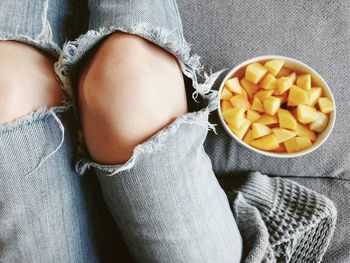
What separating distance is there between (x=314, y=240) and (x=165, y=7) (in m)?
0.49

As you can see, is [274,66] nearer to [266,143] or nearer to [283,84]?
[283,84]

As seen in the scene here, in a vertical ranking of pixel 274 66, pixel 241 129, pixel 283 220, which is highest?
pixel 274 66

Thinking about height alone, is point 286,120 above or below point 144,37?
below

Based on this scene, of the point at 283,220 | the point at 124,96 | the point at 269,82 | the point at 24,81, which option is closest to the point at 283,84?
the point at 269,82

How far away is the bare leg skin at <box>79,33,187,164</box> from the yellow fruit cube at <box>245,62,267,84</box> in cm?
24

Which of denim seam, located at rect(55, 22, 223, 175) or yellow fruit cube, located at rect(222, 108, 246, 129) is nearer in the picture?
denim seam, located at rect(55, 22, 223, 175)

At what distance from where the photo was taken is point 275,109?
0.73 metres

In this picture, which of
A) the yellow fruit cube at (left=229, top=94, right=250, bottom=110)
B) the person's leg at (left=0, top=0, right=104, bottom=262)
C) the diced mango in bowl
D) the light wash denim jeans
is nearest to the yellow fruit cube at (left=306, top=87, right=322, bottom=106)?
the diced mango in bowl

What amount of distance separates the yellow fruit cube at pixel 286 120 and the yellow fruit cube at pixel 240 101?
2.5 inches

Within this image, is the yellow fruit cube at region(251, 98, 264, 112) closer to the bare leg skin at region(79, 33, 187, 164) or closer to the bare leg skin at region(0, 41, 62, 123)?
the bare leg skin at region(79, 33, 187, 164)

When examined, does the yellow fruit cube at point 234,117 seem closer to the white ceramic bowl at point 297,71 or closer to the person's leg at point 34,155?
the white ceramic bowl at point 297,71

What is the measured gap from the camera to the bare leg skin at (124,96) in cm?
51

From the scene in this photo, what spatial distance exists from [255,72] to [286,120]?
0.11 metres

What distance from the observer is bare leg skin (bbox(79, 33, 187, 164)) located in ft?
1.68
